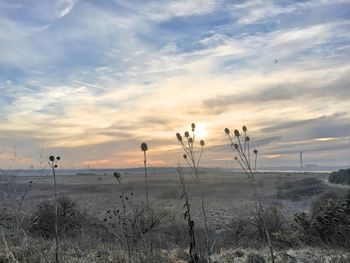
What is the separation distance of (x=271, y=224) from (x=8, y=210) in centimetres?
1310

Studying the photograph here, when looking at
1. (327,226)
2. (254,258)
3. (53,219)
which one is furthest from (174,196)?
(254,258)

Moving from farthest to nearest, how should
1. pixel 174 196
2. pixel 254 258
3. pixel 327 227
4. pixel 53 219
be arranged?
1. pixel 174 196
2. pixel 53 219
3. pixel 327 227
4. pixel 254 258

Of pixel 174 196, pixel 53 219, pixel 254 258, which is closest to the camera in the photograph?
pixel 254 258

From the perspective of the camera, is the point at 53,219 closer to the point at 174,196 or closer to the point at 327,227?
the point at 327,227

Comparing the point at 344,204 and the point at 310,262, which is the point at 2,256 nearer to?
the point at 310,262

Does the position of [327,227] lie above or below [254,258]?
below

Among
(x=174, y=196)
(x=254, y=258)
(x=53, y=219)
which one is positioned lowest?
(x=174, y=196)

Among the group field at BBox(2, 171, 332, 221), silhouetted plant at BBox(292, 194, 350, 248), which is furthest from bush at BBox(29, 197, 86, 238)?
silhouetted plant at BBox(292, 194, 350, 248)

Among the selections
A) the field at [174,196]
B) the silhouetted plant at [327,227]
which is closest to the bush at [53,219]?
the field at [174,196]

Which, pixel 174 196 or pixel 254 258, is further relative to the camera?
pixel 174 196

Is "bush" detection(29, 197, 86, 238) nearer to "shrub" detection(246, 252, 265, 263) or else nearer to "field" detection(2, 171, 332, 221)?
"field" detection(2, 171, 332, 221)

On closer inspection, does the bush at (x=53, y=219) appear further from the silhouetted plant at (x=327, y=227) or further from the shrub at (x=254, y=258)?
Answer: the shrub at (x=254, y=258)

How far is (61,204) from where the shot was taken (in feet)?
74.4

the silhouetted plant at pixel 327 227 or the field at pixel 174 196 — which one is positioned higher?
the silhouetted plant at pixel 327 227
